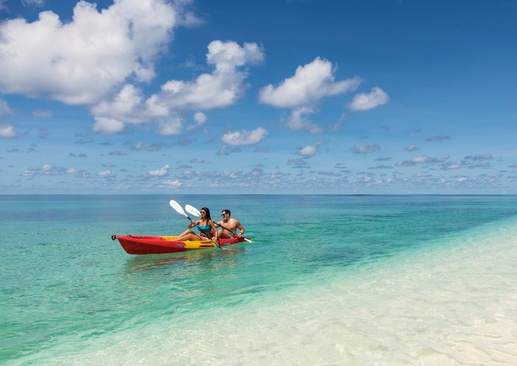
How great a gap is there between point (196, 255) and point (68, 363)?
8.90 meters

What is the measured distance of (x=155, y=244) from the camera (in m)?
13.9

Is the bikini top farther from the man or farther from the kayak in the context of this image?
the man

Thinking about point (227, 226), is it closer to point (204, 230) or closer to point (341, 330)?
point (204, 230)

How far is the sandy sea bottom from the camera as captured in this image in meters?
5.42

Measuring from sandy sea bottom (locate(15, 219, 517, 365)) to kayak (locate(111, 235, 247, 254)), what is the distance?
235 inches

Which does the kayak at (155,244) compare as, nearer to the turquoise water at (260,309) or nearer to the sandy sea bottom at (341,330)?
the turquoise water at (260,309)

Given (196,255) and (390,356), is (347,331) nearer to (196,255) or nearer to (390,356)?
(390,356)

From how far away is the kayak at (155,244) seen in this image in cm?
1367

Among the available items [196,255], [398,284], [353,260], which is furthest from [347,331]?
[196,255]

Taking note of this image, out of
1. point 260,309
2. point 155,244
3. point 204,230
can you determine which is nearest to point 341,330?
point 260,309

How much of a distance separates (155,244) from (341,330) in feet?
29.7

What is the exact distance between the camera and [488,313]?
696 centimetres

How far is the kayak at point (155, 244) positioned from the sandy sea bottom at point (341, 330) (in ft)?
19.6

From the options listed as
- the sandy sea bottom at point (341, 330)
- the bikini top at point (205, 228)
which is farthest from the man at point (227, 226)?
the sandy sea bottom at point (341, 330)
